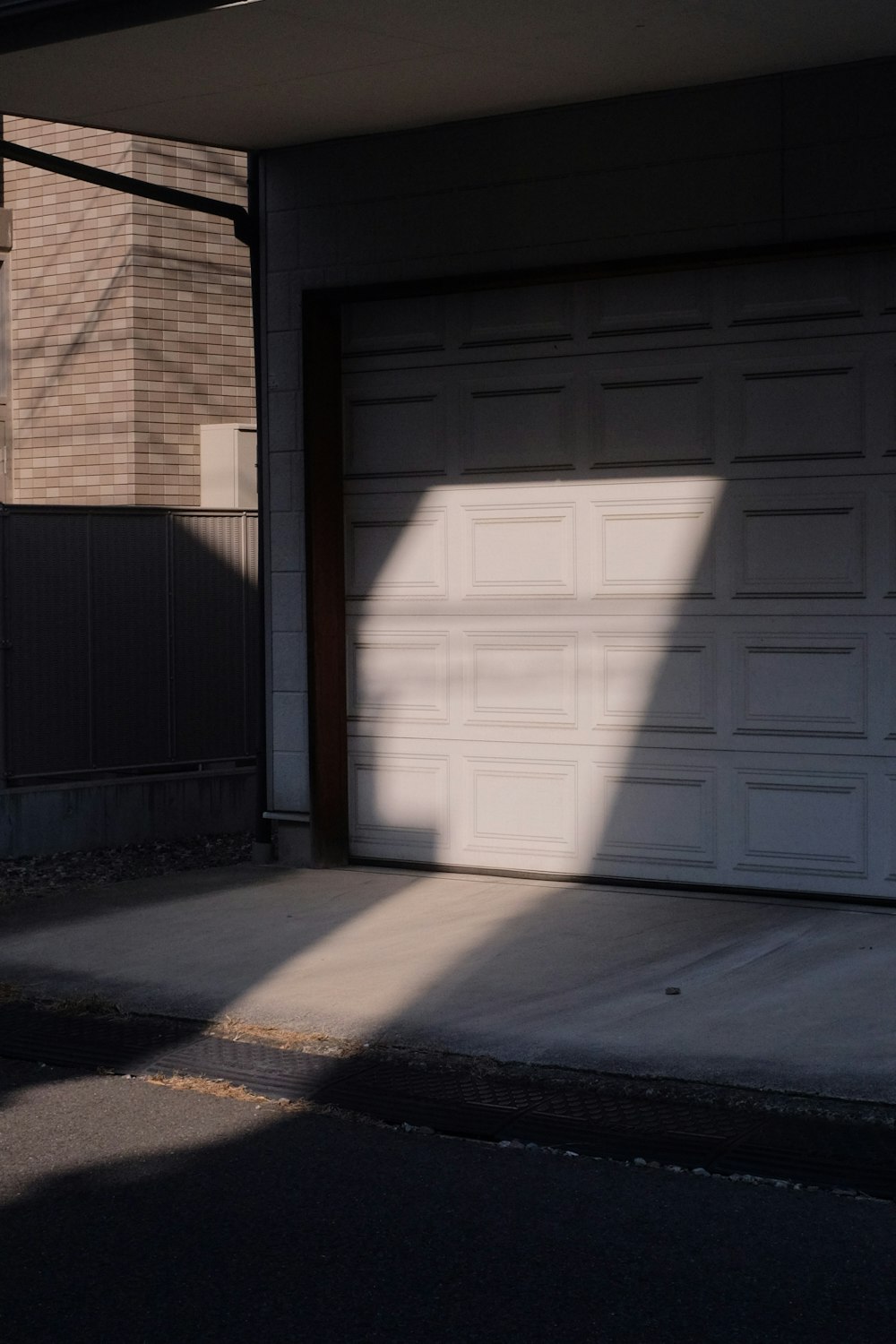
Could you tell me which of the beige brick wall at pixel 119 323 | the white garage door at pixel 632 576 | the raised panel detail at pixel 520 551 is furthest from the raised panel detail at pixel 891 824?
the beige brick wall at pixel 119 323

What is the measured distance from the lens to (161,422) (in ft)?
46.5

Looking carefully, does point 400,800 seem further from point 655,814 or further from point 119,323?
point 119,323

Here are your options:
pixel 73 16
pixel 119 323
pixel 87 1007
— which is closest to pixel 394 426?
pixel 73 16

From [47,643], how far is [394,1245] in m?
7.24

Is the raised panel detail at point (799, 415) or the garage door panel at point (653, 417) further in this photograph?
the garage door panel at point (653, 417)

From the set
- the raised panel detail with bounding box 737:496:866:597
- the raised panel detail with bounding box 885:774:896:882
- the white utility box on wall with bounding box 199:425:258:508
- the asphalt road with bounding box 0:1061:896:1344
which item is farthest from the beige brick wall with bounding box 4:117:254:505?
the asphalt road with bounding box 0:1061:896:1344

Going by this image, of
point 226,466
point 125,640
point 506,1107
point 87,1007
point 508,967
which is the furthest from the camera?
point 226,466

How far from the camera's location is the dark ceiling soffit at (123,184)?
864cm

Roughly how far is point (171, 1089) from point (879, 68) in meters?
5.43

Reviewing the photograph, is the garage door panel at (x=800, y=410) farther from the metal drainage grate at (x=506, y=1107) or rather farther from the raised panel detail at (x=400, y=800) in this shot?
the metal drainage grate at (x=506, y=1107)

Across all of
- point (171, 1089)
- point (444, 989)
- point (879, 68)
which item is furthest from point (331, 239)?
point (171, 1089)

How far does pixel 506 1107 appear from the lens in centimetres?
544

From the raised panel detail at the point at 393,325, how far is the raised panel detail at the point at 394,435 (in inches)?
10.5

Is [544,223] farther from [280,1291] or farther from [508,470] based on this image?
[280,1291]
